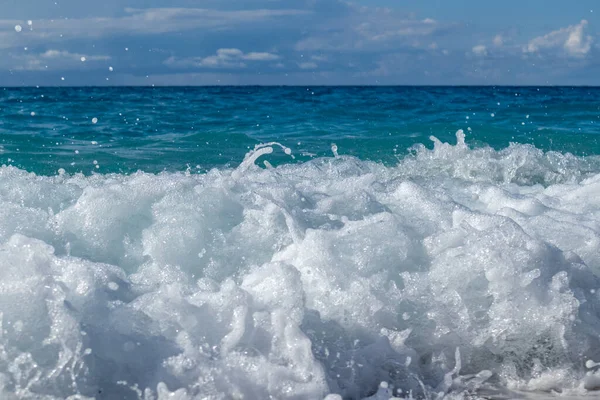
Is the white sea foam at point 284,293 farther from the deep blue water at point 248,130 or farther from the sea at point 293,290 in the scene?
the deep blue water at point 248,130

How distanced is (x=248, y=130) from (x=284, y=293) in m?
8.03

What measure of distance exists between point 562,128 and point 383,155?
15.2 ft

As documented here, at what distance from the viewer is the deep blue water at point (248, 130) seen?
344 inches

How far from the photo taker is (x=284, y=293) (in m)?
3.33

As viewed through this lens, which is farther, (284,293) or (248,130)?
(248,130)

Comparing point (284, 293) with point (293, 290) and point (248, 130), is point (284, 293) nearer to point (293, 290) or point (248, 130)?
point (293, 290)

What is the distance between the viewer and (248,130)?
11188 mm

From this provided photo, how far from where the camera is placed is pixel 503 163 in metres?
7.54

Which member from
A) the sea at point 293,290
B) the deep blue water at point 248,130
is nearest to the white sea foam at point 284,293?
the sea at point 293,290

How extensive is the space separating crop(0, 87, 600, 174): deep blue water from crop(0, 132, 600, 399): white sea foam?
384 centimetres

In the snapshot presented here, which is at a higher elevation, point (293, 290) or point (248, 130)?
point (248, 130)

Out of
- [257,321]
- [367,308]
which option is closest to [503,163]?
[367,308]

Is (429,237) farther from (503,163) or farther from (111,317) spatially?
(503,163)

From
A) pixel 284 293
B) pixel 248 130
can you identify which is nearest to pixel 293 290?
pixel 284 293
